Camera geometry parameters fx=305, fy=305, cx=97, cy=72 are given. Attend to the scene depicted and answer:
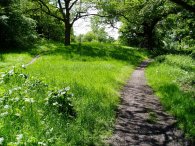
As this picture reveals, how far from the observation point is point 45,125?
6480mm

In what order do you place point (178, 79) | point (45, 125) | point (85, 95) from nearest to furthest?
point (45, 125)
point (85, 95)
point (178, 79)

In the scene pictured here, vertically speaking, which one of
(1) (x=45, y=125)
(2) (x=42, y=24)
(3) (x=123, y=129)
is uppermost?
(2) (x=42, y=24)

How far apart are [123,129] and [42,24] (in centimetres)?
4791

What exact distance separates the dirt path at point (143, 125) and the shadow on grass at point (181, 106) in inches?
9.1

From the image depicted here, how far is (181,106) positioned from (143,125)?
207 cm

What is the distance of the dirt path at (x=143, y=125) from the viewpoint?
746cm

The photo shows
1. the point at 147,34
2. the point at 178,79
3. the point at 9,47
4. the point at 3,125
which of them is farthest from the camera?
the point at 147,34

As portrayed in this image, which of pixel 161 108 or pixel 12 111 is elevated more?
pixel 12 111

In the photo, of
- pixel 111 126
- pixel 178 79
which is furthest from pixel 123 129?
pixel 178 79

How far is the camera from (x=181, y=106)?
399 inches

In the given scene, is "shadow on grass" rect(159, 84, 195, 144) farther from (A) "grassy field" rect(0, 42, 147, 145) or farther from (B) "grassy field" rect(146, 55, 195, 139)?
(A) "grassy field" rect(0, 42, 147, 145)

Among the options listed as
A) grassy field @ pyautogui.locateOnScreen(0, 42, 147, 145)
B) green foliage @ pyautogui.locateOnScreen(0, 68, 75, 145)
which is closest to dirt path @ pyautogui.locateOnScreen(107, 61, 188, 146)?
grassy field @ pyautogui.locateOnScreen(0, 42, 147, 145)

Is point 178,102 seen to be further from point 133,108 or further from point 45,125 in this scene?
point 45,125

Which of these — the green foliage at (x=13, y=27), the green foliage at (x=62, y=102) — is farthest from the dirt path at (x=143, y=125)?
the green foliage at (x=13, y=27)
